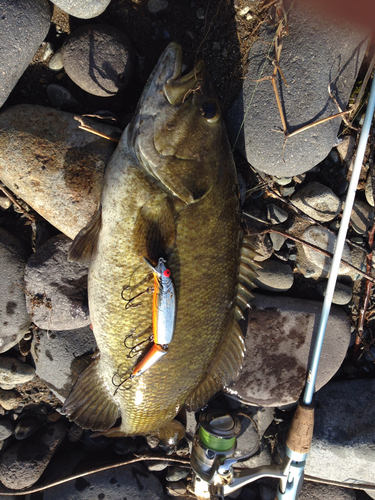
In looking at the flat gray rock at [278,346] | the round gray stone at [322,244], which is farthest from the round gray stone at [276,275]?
the round gray stone at [322,244]

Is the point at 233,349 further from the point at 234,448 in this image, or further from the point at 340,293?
the point at 340,293

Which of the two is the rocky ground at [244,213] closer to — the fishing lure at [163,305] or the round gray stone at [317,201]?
the round gray stone at [317,201]

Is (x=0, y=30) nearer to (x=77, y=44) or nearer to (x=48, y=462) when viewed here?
(x=77, y=44)

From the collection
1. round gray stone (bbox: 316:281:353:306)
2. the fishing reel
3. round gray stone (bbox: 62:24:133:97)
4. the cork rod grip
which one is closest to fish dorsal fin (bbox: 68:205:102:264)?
round gray stone (bbox: 62:24:133:97)

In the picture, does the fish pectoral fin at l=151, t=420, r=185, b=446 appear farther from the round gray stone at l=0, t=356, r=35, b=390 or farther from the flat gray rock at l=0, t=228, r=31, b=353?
the flat gray rock at l=0, t=228, r=31, b=353

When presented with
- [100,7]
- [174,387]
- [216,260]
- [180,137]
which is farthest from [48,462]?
[100,7]
